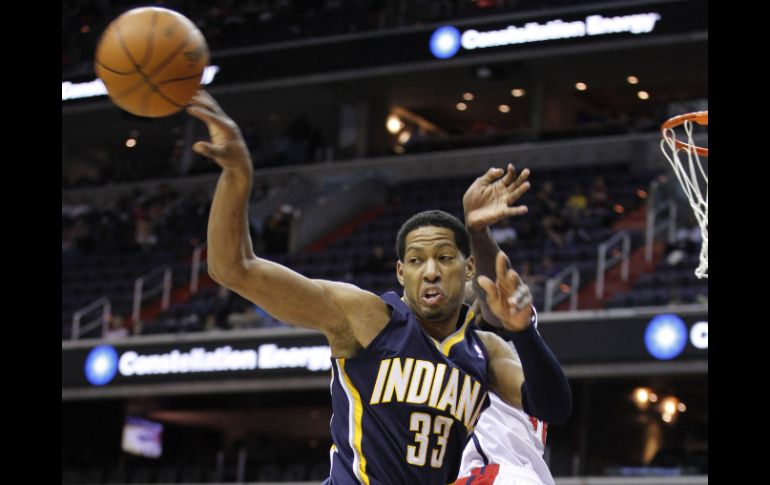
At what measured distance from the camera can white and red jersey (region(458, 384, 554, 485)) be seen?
6309 millimetres

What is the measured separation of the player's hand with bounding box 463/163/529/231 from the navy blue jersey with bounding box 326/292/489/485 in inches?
18.8

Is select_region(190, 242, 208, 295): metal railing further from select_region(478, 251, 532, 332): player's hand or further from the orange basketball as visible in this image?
select_region(478, 251, 532, 332): player's hand

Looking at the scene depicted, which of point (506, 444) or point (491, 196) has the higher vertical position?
point (491, 196)

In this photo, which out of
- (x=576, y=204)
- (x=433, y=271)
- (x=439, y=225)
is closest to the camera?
(x=433, y=271)

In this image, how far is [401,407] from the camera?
495cm

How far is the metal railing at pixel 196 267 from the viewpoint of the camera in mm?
23391

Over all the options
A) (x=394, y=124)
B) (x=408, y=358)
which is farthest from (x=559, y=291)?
(x=408, y=358)

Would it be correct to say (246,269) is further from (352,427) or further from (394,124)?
(394,124)

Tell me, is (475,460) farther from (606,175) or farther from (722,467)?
(606,175)

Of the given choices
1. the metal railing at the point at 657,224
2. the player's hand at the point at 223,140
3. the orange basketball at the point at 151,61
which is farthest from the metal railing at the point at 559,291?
the player's hand at the point at 223,140

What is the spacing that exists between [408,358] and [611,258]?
50.8ft

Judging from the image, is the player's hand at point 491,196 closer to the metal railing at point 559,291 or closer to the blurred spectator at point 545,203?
the metal railing at point 559,291

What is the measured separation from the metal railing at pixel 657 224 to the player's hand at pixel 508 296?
15824 mm

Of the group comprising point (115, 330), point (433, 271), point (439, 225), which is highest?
point (115, 330)
